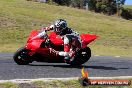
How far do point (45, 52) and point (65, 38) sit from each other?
76cm

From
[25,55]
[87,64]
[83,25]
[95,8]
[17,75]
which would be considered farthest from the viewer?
[95,8]

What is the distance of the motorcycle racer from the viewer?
524 inches

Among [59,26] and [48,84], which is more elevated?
[59,26]

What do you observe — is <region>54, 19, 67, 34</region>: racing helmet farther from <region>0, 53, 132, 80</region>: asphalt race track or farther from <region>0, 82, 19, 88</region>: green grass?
<region>0, 82, 19, 88</region>: green grass

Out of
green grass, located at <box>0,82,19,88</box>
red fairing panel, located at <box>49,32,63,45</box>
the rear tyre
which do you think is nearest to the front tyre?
red fairing panel, located at <box>49,32,63,45</box>

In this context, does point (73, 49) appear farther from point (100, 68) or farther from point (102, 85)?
point (102, 85)

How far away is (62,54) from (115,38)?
82.4 feet

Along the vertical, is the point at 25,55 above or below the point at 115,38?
above

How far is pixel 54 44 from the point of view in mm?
13477

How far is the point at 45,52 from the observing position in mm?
13320

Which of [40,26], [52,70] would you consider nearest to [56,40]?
[52,70]

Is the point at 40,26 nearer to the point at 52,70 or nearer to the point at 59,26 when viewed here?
the point at 59,26

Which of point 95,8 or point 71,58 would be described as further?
point 95,8

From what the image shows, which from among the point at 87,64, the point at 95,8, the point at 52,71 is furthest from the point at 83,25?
the point at 95,8
